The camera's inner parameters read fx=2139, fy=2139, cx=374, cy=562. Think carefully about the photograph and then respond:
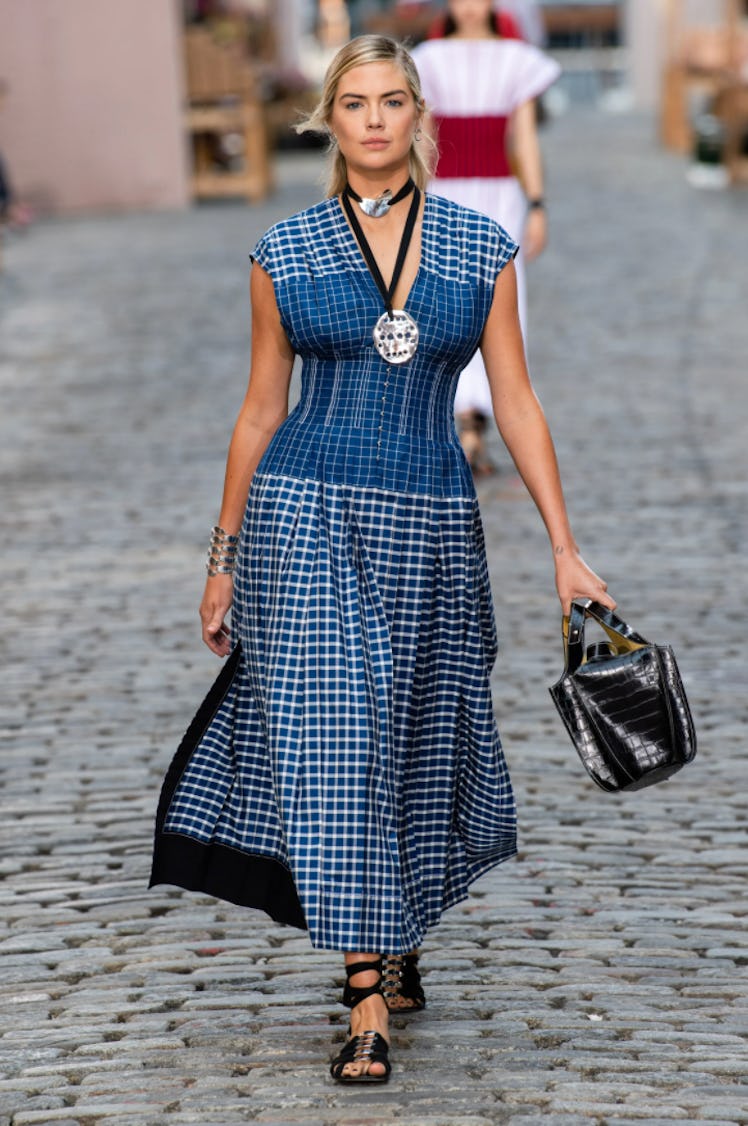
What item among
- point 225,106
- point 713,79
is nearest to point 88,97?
point 225,106

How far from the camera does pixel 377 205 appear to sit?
3828 mm

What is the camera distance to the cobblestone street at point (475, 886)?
3.80 metres

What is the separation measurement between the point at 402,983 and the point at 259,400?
45.1 inches

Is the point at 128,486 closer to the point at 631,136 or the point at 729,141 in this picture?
the point at 729,141

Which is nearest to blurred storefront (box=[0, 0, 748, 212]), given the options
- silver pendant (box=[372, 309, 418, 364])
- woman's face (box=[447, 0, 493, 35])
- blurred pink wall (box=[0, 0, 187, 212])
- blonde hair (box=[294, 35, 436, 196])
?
blurred pink wall (box=[0, 0, 187, 212])

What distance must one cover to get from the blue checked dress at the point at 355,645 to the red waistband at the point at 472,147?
5173 millimetres

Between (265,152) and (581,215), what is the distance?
15.2ft

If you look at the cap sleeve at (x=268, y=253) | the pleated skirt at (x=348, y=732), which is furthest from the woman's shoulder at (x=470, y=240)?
the pleated skirt at (x=348, y=732)

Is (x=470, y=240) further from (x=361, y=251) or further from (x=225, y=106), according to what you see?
(x=225, y=106)

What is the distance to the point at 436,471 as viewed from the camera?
3.83 m

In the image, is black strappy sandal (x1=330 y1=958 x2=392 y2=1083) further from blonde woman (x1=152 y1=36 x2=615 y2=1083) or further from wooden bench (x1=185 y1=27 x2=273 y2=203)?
wooden bench (x1=185 y1=27 x2=273 y2=203)

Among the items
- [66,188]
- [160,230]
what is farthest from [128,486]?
[66,188]

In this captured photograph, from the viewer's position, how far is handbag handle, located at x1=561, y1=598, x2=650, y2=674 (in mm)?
3832

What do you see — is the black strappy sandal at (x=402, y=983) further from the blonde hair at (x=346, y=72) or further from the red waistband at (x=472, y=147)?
the red waistband at (x=472, y=147)
